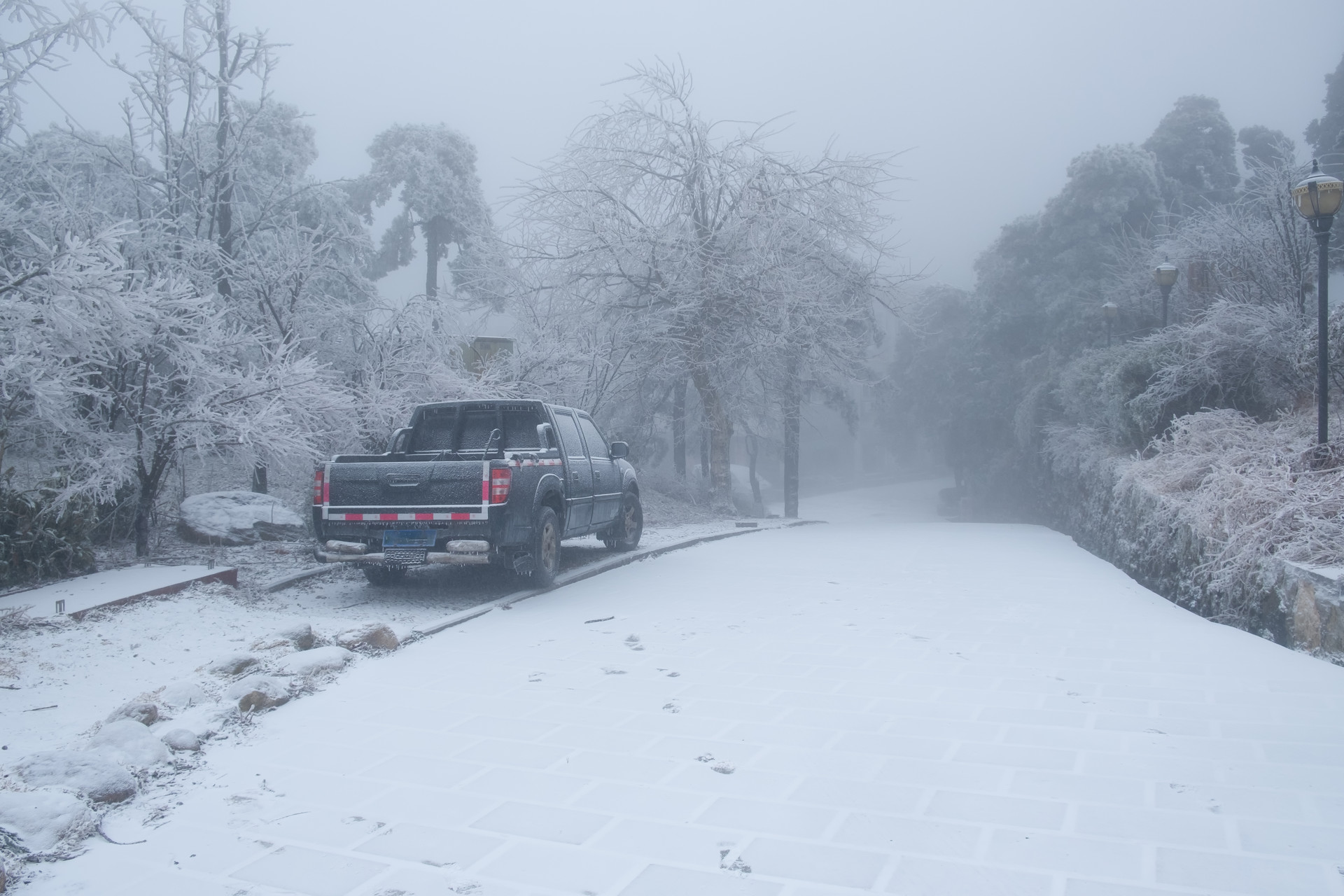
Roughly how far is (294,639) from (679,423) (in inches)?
759

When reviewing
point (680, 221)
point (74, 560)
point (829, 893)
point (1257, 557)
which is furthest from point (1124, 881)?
point (680, 221)

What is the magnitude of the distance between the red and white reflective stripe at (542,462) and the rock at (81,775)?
4877mm

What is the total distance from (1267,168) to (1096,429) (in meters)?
6.35

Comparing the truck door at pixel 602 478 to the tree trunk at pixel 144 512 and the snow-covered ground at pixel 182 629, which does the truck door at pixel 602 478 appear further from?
the tree trunk at pixel 144 512

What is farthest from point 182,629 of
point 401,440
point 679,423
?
point 679,423

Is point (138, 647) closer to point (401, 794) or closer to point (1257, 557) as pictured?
point (401, 794)

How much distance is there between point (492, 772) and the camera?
4203 mm

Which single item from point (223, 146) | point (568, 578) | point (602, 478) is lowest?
point (568, 578)

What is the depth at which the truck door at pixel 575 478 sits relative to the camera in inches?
391

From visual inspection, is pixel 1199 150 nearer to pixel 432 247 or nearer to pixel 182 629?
pixel 432 247

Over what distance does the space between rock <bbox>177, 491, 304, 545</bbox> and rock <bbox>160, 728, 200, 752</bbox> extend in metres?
6.72

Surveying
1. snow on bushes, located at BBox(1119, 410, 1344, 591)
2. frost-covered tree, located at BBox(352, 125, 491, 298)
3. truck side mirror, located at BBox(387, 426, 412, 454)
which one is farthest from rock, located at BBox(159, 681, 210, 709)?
frost-covered tree, located at BBox(352, 125, 491, 298)

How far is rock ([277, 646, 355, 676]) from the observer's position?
19.1ft

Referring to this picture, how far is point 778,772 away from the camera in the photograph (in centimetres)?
414
